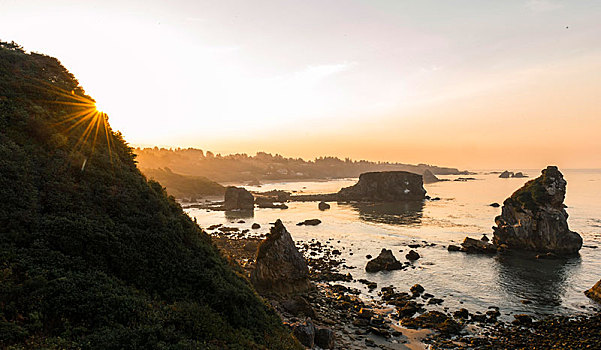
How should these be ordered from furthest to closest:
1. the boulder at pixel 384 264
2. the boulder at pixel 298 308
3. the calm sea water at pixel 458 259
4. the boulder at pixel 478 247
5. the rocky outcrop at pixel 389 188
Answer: the rocky outcrop at pixel 389 188 → the boulder at pixel 478 247 → the boulder at pixel 384 264 → the calm sea water at pixel 458 259 → the boulder at pixel 298 308

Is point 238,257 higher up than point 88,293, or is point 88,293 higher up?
point 88,293

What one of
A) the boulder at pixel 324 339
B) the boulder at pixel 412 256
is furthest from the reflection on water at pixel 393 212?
the boulder at pixel 324 339

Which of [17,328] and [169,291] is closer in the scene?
[17,328]

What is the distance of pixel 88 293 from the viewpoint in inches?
575

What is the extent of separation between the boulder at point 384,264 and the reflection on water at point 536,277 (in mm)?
14246

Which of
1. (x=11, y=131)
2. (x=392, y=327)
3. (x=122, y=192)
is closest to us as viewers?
(x=11, y=131)

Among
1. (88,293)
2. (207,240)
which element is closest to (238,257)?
(207,240)

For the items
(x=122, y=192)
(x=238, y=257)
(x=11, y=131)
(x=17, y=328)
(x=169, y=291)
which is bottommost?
(x=238, y=257)

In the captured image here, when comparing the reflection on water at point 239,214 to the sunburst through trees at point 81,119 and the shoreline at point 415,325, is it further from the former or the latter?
the sunburst through trees at point 81,119

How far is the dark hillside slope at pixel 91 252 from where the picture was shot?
13359 millimetres

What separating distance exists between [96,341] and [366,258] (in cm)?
4731

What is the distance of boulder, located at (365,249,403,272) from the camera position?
47688 millimetres

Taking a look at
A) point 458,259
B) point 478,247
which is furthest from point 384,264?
point 478,247

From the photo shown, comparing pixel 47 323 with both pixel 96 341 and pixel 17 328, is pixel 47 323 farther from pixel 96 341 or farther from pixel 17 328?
pixel 96 341
